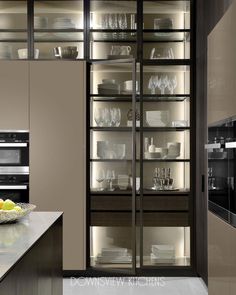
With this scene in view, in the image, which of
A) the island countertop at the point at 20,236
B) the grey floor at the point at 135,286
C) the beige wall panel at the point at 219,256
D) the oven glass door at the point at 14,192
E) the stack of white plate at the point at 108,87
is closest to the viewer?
the island countertop at the point at 20,236

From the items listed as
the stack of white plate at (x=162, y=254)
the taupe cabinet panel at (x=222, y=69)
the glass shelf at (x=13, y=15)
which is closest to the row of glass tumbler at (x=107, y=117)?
the glass shelf at (x=13, y=15)

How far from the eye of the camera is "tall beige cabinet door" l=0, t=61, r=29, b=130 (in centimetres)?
538

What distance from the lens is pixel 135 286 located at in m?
5.11

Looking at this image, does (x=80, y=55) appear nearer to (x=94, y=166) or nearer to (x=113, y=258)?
(x=94, y=166)

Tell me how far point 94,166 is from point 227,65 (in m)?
2.65

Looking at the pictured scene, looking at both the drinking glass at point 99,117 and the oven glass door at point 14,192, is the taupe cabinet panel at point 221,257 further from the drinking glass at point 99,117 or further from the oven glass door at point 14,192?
the oven glass door at point 14,192

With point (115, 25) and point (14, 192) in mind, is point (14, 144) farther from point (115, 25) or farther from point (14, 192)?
point (115, 25)

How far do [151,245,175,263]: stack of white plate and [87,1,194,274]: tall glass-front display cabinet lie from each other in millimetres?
10

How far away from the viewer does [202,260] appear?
5.16m

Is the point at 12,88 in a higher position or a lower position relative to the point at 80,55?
lower

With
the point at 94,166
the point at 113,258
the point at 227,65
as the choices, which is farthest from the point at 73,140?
the point at 227,65

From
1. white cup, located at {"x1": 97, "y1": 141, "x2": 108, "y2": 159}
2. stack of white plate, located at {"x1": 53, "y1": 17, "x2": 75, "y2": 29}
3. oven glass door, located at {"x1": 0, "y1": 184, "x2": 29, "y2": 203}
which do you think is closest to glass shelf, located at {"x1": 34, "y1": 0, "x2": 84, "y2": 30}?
stack of white plate, located at {"x1": 53, "y1": 17, "x2": 75, "y2": 29}

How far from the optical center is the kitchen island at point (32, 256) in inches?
85.0

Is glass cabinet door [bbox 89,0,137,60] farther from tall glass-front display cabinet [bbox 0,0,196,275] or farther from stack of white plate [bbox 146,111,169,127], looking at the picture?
stack of white plate [bbox 146,111,169,127]
